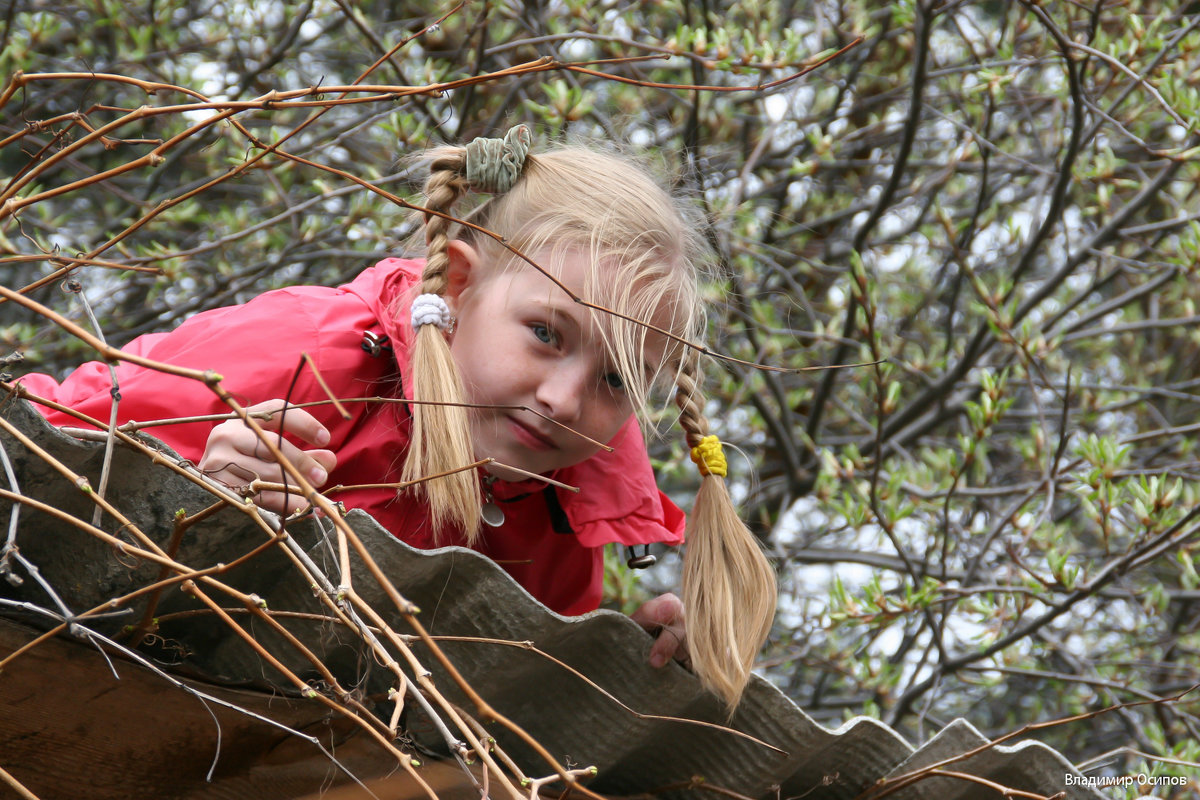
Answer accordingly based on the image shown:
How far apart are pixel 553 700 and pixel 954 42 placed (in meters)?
3.16

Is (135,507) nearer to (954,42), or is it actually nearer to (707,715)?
(707,715)

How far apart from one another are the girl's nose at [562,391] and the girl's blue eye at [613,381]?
44 millimetres

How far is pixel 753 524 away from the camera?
124 inches

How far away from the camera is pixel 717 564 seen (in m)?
1.68

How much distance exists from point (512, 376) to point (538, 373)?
0.04 m

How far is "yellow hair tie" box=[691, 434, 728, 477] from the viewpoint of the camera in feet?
5.77

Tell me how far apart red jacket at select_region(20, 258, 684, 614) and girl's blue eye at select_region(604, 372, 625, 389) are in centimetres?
17

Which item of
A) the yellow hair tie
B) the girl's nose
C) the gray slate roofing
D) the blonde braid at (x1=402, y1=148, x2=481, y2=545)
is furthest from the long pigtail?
the yellow hair tie

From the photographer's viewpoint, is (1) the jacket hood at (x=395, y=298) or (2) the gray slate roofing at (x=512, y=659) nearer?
(2) the gray slate roofing at (x=512, y=659)

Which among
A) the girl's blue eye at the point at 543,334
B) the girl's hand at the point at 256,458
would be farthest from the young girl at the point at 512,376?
the girl's hand at the point at 256,458

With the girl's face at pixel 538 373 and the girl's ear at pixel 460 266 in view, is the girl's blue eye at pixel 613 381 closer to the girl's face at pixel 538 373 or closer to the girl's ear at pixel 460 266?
the girl's face at pixel 538 373

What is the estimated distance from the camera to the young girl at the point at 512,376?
1507 millimetres

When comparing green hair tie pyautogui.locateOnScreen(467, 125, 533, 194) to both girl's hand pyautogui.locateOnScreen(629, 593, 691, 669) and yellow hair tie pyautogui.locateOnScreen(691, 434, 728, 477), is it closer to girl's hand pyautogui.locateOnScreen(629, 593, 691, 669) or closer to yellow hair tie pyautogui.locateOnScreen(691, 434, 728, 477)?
yellow hair tie pyautogui.locateOnScreen(691, 434, 728, 477)

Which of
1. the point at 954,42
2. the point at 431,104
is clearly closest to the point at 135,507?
the point at 431,104
